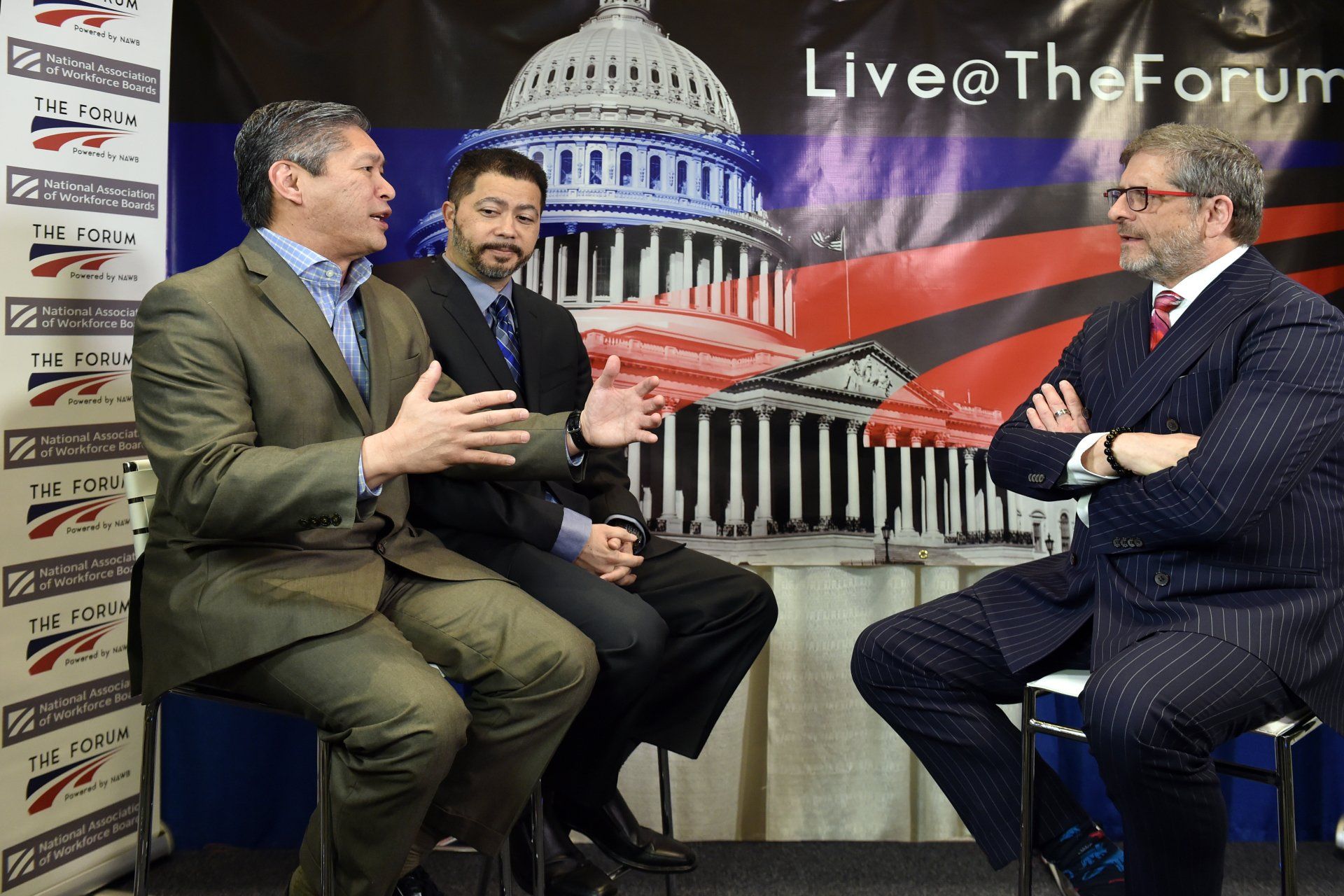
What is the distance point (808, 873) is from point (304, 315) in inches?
74.6

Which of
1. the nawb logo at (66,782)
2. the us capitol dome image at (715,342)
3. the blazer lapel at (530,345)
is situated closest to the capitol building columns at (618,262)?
the us capitol dome image at (715,342)

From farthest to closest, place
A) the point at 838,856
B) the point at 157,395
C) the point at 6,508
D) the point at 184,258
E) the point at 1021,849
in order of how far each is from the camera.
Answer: the point at 184,258 → the point at 838,856 → the point at 6,508 → the point at 1021,849 → the point at 157,395

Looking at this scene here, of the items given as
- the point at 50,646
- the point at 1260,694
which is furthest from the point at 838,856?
the point at 50,646

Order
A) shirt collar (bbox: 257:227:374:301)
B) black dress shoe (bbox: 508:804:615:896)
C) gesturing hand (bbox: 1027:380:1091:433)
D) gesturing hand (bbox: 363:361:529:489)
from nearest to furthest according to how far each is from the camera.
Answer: gesturing hand (bbox: 363:361:529:489)
shirt collar (bbox: 257:227:374:301)
black dress shoe (bbox: 508:804:615:896)
gesturing hand (bbox: 1027:380:1091:433)

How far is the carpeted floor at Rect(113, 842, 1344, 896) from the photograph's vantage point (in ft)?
8.79

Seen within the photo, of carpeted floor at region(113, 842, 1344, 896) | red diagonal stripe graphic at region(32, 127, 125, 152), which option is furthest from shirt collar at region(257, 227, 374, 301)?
carpeted floor at region(113, 842, 1344, 896)

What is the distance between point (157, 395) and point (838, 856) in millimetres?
2115

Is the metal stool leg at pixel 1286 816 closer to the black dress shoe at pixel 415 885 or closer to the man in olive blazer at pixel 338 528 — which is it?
the man in olive blazer at pixel 338 528

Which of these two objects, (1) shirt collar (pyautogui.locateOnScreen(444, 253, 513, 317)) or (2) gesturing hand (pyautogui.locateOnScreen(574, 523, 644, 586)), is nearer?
(2) gesturing hand (pyautogui.locateOnScreen(574, 523, 644, 586))

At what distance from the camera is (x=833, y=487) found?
10.6 ft

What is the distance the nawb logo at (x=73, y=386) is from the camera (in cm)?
250

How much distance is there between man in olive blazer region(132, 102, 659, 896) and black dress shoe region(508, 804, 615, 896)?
24 cm

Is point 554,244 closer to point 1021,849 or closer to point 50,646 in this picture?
point 50,646

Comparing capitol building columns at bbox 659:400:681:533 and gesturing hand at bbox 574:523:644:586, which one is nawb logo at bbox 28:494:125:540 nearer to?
gesturing hand at bbox 574:523:644:586
